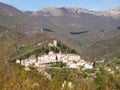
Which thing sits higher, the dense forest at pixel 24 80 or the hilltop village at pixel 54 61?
the dense forest at pixel 24 80

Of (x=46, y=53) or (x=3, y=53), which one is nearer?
(x=3, y=53)

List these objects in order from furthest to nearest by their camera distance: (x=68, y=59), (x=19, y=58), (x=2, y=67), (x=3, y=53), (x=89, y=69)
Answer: (x=19, y=58) → (x=68, y=59) → (x=89, y=69) → (x=2, y=67) → (x=3, y=53)

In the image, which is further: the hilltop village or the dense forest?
the hilltop village

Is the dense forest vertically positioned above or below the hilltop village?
above

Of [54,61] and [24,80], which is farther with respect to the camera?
[54,61]

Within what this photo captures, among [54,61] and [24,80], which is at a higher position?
[24,80]

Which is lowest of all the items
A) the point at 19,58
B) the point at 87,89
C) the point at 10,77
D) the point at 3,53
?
the point at 19,58

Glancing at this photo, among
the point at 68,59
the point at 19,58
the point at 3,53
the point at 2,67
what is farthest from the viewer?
the point at 19,58

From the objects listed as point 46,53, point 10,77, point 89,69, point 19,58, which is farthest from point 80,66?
point 10,77

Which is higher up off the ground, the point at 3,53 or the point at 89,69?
the point at 3,53

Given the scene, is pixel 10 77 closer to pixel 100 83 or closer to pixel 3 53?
pixel 3 53

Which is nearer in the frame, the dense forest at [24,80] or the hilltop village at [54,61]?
the dense forest at [24,80]
